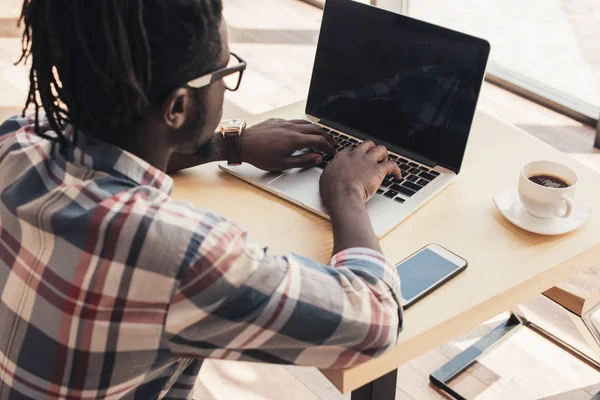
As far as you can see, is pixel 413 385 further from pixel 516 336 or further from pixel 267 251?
pixel 267 251

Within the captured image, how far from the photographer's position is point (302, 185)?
1259 millimetres

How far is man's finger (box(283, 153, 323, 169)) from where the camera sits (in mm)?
1283

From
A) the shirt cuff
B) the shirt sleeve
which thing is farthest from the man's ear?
the shirt cuff

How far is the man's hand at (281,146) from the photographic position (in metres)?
1.29

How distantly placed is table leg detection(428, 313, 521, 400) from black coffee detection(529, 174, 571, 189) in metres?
0.76

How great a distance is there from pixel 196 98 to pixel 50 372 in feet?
1.17

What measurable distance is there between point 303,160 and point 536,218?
15.9 inches

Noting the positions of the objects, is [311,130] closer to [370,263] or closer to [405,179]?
[405,179]

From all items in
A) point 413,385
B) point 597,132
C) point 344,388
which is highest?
point 344,388

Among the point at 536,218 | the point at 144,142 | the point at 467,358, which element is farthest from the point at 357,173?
the point at 467,358

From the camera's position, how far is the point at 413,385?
1796 millimetres

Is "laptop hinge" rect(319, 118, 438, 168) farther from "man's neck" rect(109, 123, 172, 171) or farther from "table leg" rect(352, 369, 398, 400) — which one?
"man's neck" rect(109, 123, 172, 171)

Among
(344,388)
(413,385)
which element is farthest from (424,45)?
(413,385)

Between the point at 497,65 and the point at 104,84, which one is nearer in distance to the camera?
the point at 104,84
